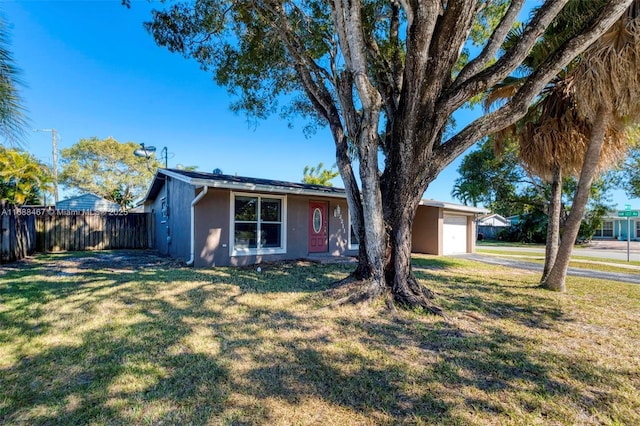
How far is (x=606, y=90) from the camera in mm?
5605

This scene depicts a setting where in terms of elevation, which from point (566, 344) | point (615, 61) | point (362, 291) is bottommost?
point (566, 344)

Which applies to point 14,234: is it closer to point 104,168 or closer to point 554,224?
point 554,224

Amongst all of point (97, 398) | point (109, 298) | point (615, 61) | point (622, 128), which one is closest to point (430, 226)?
point (622, 128)

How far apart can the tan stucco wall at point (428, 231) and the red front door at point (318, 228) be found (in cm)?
502

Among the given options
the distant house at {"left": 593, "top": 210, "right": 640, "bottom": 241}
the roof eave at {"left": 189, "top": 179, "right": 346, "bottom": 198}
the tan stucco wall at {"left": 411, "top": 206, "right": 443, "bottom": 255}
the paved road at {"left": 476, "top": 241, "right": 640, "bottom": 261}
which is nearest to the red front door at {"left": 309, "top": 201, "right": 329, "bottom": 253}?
the roof eave at {"left": 189, "top": 179, "right": 346, "bottom": 198}

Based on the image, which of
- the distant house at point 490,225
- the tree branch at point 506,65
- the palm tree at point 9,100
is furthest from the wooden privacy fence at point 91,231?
the distant house at point 490,225

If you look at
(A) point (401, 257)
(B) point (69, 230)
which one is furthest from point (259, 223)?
(B) point (69, 230)

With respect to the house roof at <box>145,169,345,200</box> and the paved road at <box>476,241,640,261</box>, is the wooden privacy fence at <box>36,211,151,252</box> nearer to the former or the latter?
the house roof at <box>145,169,345,200</box>

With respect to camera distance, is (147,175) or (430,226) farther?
(147,175)

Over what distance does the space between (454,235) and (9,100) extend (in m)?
16.8

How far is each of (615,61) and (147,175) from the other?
3084 centimetres

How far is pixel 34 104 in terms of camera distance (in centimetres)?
338

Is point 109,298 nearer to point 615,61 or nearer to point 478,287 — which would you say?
point 478,287

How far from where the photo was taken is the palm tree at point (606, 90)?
5359 millimetres
